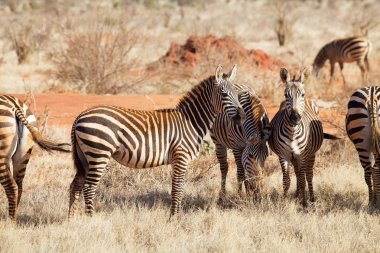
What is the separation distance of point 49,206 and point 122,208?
0.93m

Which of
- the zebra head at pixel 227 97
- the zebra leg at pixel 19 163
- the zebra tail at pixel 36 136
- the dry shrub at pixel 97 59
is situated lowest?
the zebra leg at pixel 19 163

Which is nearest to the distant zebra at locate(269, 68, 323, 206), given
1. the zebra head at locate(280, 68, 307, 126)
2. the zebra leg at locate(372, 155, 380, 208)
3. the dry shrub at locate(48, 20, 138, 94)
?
the zebra head at locate(280, 68, 307, 126)

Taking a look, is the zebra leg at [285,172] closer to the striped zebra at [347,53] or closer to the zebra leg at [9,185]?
the zebra leg at [9,185]

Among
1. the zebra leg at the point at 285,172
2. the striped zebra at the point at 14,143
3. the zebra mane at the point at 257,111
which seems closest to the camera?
the striped zebra at the point at 14,143

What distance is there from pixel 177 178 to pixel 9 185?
1.95 metres

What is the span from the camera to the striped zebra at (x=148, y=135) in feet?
22.3

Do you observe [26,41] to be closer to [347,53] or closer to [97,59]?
[97,59]

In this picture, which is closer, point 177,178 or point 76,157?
point 76,157

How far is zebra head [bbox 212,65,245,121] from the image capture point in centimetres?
722

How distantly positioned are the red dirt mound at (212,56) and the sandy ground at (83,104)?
2.25 metres

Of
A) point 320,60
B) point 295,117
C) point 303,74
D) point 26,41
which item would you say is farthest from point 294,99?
point 26,41

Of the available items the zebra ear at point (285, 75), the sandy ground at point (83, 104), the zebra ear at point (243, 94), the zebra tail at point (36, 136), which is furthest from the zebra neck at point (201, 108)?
the sandy ground at point (83, 104)

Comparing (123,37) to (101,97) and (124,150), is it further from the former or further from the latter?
Result: (124,150)

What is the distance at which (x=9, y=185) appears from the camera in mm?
6762
